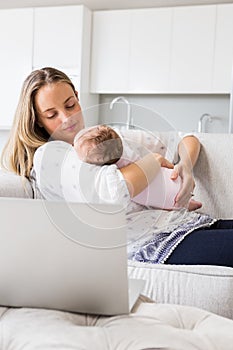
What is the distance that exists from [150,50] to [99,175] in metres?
3.34

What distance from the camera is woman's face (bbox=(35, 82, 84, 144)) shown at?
1.46 m

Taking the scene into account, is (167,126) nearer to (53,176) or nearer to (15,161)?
(53,176)

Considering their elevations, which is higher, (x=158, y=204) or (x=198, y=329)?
(x=158, y=204)

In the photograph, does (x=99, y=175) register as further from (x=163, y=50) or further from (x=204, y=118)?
(x=204, y=118)

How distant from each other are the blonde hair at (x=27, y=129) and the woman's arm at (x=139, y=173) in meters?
0.44

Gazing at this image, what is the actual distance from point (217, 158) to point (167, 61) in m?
2.48

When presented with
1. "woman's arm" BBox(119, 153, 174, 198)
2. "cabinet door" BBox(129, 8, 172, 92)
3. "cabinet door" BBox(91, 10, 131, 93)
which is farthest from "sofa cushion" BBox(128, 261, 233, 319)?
"cabinet door" BBox(91, 10, 131, 93)

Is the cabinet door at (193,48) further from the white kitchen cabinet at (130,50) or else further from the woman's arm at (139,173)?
the woman's arm at (139,173)

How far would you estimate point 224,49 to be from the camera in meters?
4.25

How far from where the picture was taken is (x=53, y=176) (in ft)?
4.79

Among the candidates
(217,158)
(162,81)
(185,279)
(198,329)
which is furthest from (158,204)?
(162,81)

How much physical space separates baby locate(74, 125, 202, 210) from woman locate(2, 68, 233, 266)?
0.02 metres

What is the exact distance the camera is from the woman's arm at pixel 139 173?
130 cm

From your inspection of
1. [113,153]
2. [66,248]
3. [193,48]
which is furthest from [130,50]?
[66,248]
